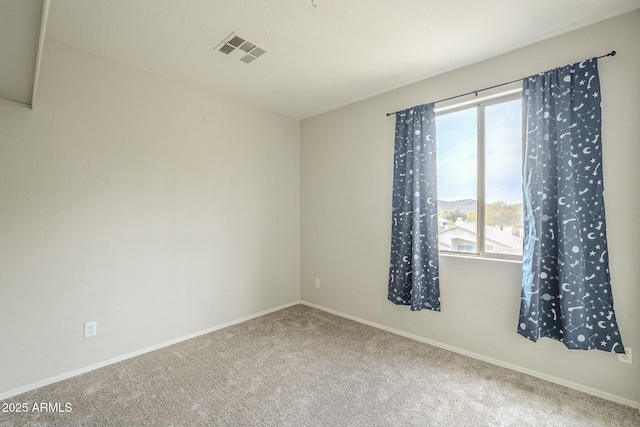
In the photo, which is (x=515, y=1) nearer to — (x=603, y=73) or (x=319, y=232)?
(x=603, y=73)

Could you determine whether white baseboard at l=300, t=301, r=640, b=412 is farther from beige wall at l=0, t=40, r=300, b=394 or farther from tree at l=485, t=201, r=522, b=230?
beige wall at l=0, t=40, r=300, b=394

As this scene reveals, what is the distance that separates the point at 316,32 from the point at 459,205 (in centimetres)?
195

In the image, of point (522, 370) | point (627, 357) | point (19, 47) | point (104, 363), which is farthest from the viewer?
point (104, 363)

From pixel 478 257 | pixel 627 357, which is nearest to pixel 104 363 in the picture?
pixel 478 257

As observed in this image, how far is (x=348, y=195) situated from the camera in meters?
3.56

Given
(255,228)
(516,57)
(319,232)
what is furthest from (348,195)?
(516,57)

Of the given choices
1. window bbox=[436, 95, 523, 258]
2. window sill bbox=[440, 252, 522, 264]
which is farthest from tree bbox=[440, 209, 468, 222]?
window sill bbox=[440, 252, 522, 264]

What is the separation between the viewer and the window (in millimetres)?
2428

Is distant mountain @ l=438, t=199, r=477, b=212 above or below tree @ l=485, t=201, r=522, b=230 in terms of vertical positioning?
above

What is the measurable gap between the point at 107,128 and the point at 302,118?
7.71 ft

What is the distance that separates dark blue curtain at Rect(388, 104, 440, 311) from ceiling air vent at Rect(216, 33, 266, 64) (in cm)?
153

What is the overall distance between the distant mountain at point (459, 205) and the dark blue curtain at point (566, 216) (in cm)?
45

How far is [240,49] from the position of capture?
2.38 metres

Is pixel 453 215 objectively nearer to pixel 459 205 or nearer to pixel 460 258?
pixel 459 205
